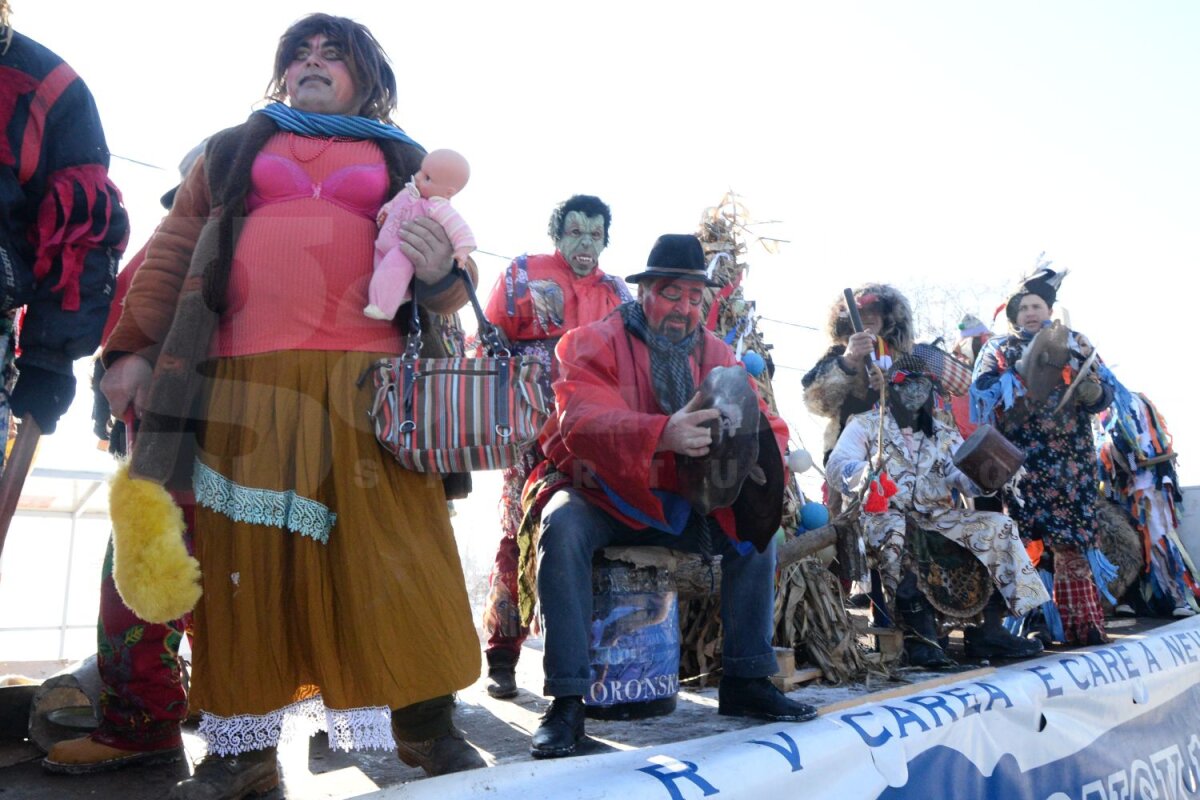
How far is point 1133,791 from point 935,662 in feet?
2.66

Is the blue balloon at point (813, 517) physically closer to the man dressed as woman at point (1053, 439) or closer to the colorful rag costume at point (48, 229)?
the man dressed as woman at point (1053, 439)

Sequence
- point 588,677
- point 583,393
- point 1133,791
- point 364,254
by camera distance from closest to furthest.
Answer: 1. point 364,254
2. point 588,677
3. point 583,393
4. point 1133,791

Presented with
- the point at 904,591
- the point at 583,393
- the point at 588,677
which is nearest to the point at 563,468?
the point at 583,393

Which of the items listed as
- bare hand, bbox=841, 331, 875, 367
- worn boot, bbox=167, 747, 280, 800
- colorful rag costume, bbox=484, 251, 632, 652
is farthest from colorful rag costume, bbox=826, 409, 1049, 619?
worn boot, bbox=167, 747, 280, 800

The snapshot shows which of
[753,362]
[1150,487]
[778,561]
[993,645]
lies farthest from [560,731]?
[1150,487]

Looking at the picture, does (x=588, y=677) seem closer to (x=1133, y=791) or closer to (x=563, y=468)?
(x=563, y=468)

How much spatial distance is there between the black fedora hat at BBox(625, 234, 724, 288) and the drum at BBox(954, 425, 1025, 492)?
174cm

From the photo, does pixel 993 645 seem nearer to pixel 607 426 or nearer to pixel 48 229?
pixel 607 426

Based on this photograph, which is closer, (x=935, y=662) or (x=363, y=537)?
(x=363, y=537)

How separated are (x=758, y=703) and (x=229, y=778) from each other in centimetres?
146

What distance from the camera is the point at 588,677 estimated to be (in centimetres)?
250

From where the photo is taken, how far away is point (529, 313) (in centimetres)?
374

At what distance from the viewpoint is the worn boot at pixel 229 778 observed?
6.00 ft

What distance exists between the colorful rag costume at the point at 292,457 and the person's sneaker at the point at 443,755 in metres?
0.16
